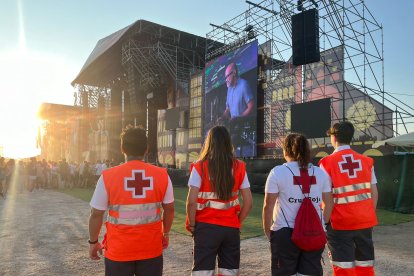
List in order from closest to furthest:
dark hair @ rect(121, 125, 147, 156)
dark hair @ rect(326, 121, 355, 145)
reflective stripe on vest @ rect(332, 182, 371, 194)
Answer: dark hair @ rect(121, 125, 147, 156)
reflective stripe on vest @ rect(332, 182, 371, 194)
dark hair @ rect(326, 121, 355, 145)

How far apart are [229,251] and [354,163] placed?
1.55 m

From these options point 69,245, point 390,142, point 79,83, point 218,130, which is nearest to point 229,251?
point 218,130

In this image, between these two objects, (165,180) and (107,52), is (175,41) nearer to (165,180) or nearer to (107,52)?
(107,52)

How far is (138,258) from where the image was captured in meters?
2.74

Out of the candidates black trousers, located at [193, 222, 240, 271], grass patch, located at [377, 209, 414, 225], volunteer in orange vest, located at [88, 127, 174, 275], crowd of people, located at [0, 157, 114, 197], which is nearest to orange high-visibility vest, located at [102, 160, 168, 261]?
volunteer in orange vest, located at [88, 127, 174, 275]

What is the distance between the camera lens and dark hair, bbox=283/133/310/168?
3250 mm

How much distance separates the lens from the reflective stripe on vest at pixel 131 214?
109 inches

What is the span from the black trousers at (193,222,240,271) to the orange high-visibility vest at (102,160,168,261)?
44 centimetres

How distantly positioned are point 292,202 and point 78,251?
176 inches

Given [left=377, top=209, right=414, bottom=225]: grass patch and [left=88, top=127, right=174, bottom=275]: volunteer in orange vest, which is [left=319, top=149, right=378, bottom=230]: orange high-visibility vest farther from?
[left=377, top=209, right=414, bottom=225]: grass patch

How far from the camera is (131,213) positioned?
109 inches

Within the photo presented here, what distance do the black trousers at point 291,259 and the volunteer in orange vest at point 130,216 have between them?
1.01 metres

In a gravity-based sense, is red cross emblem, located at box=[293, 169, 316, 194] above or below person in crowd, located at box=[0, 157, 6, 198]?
above

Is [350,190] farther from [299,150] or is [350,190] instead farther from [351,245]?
[299,150]
